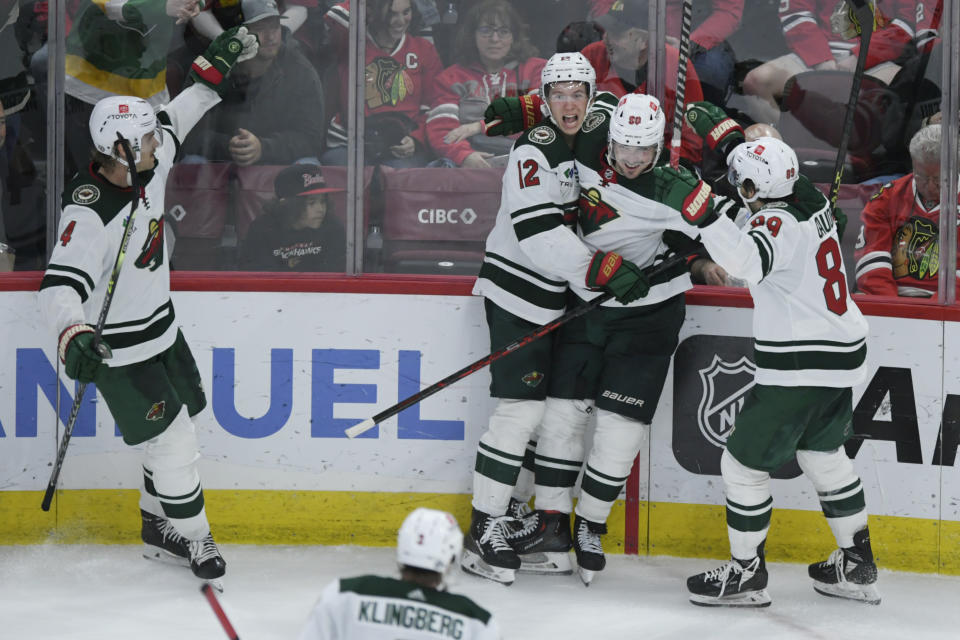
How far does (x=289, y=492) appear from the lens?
385 cm

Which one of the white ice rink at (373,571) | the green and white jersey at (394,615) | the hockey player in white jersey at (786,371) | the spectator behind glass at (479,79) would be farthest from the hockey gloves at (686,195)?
the green and white jersey at (394,615)

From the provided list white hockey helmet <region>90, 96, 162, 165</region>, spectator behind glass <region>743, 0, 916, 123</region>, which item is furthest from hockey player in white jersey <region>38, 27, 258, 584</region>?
spectator behind glass <region>743, 0, 916, 123</region>

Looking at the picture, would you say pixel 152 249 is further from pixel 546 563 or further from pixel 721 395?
pixel 721 395

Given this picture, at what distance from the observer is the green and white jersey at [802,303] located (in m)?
3.28

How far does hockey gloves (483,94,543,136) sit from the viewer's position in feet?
12.3

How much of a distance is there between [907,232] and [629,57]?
3.12 ft

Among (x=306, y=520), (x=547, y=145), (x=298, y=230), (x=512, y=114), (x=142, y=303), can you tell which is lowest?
(x=306, y=520)

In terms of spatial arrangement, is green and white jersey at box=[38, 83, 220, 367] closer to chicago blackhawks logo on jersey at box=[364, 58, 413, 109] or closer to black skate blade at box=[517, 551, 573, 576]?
chicago blackhawks logo on jersey at box=[364, 58, 413, 109]

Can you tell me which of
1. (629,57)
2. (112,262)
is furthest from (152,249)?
(629,57)

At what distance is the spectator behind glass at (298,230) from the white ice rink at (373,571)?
33.4 inches

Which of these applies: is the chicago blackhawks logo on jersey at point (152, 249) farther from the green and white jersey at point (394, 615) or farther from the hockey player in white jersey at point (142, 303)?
the green and white jersey at point (394, 615)

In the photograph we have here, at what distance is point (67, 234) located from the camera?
3.33m

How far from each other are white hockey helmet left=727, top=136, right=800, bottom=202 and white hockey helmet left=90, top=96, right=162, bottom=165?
1533 mm

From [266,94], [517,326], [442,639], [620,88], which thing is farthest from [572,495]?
[442,639]
